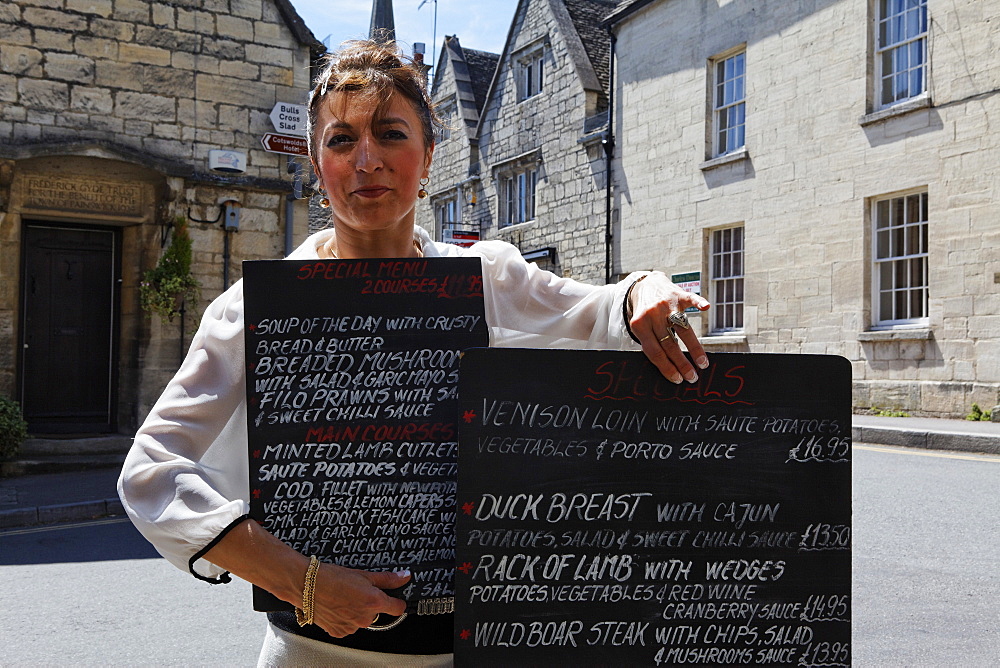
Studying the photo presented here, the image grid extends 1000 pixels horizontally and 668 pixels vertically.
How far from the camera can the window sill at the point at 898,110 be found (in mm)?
14016

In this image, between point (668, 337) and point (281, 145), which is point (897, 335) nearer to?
point (281, 145)

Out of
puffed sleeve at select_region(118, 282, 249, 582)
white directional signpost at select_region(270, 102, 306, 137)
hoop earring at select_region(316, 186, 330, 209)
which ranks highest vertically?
white directional signpost at select_region(270, 102, 306, 137)

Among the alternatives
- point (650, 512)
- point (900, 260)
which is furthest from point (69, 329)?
point (900, 260)

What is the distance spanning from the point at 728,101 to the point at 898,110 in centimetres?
451

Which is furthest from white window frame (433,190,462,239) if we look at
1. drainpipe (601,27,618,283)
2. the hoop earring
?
the hoop earring

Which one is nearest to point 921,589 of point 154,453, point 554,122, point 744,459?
point 744,459

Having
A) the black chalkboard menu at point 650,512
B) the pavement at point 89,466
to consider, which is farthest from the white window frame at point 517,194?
the black chalkboard menu at point 650,512

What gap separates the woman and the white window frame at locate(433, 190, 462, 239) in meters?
26.9

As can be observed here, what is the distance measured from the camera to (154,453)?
1597 millimetres

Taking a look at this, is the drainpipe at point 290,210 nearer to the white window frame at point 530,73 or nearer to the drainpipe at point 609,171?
the drainpipe at point 609,171

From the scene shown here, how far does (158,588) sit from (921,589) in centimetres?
437

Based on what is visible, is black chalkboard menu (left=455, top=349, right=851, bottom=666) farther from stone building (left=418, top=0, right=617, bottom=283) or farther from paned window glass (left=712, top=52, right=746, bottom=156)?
stone building (left=418, top=0, right=617, bottom=283)

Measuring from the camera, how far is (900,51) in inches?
582

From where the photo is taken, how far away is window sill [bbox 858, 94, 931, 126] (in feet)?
46.0
